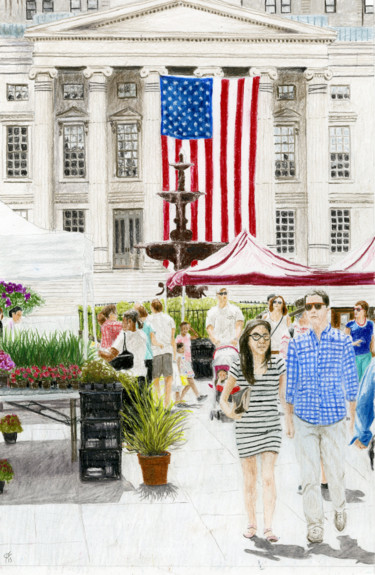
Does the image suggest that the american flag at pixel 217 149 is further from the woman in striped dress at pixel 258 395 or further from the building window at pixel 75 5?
the woman in striped dress at pixel 258 395

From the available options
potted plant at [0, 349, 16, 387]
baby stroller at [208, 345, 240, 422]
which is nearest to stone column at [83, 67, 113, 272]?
baby stroller at [208, 345, 240, 422]

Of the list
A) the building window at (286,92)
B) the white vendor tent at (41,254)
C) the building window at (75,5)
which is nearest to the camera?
the white vendor tent at (41,254)

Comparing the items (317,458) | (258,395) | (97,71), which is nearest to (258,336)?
(258,395)

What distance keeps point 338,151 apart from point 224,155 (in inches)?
359

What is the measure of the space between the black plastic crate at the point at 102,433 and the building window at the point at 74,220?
A: 2415 centimetres

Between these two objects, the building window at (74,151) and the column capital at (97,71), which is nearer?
the column capital at (97,71)

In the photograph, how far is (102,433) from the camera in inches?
332

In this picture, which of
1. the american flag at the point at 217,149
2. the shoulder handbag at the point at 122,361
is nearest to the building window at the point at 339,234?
the american flag at the point at 217,149

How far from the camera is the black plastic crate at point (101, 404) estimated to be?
27.8ft

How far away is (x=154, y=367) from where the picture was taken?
1150cm

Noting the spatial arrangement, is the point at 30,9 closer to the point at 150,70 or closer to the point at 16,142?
the point at 150,70

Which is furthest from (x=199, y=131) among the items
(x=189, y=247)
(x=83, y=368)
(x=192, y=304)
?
(x=83, y=368)

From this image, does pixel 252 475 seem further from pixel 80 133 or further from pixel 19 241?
pixel 80 133

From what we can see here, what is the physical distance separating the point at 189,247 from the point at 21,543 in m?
11.7
